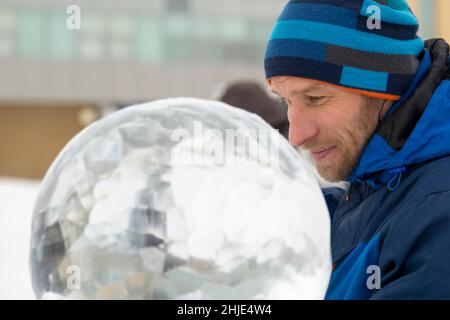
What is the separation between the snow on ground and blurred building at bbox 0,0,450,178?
66.7ft

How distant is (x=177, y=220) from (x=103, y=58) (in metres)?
32.9

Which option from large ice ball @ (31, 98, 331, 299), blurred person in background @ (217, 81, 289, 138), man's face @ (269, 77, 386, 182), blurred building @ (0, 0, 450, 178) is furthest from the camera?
blurred building @ (0, 0, 450, 178)

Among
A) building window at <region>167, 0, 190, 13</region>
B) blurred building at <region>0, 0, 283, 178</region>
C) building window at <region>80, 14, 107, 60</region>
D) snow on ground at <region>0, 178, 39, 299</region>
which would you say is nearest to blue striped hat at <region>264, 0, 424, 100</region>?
snow on ground at <region>0, 178, 39, 299</region>

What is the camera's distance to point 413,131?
152 cm

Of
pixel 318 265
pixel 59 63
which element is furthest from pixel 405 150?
pixel 59 63

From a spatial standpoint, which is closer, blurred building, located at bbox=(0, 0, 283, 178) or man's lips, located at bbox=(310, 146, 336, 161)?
man's lips, located at bbox=(310, 146, 336, 161)

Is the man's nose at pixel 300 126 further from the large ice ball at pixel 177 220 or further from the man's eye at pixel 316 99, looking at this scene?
the large ice ball at pixel 177 220

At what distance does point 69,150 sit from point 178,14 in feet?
110

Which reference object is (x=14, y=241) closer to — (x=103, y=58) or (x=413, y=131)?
(x=413, y=131)

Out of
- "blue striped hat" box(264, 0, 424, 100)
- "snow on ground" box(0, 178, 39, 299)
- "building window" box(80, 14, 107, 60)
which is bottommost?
"snow on ground" box(0, 178, 39, 299)

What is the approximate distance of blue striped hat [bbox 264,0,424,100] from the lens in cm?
156

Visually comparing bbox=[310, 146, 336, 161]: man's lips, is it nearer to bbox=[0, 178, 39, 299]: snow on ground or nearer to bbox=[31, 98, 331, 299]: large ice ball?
bbox=[0, 178, 39, 299]: snow on ground

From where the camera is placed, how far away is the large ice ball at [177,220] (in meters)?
0.75

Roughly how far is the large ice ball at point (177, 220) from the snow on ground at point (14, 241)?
0.24 metres
